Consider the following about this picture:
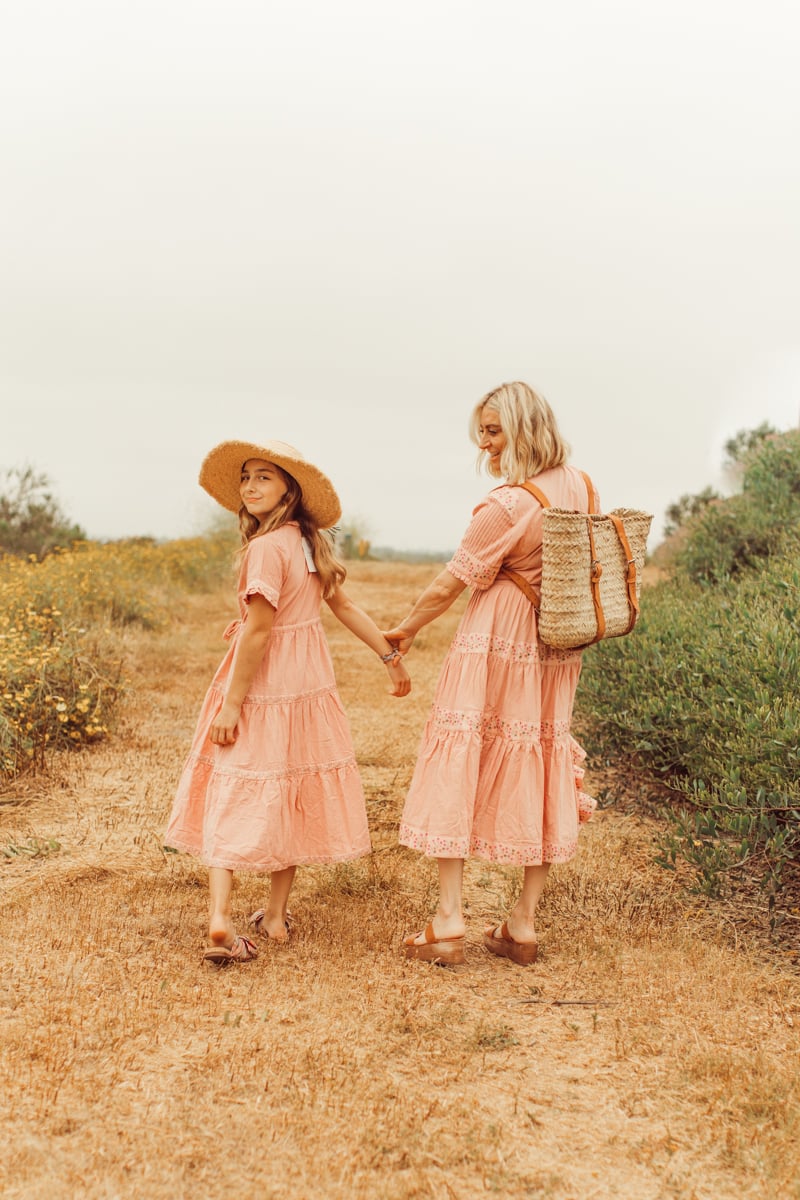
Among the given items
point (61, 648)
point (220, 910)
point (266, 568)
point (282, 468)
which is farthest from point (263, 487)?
→ point (61, 648)

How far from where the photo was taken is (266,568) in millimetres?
3574

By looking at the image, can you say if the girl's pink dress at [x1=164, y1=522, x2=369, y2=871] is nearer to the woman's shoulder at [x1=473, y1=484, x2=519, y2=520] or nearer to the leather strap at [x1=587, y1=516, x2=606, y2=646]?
the woman's shoulder at [x1=473, y1=484, x2=519, y2=520]

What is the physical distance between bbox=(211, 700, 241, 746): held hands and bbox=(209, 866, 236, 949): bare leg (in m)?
0.43

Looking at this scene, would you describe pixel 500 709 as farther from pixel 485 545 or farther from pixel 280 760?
pixel 280 760

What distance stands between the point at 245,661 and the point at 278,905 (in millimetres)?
926

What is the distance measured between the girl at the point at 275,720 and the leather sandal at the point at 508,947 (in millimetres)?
574

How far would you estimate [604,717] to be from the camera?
5.96m

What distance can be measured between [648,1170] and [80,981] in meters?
1.82

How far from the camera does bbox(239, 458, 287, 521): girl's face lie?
3.72 meters

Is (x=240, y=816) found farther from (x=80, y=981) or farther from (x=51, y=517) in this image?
(x=51, y=517)

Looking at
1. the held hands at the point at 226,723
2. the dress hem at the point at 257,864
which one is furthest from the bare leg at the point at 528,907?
the held hands at the point at 226,723

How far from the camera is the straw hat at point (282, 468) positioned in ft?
12.0

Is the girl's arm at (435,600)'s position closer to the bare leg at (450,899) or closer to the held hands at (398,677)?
the held hands at (398,677)

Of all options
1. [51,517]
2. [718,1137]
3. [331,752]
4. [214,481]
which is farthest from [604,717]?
[51,517]
